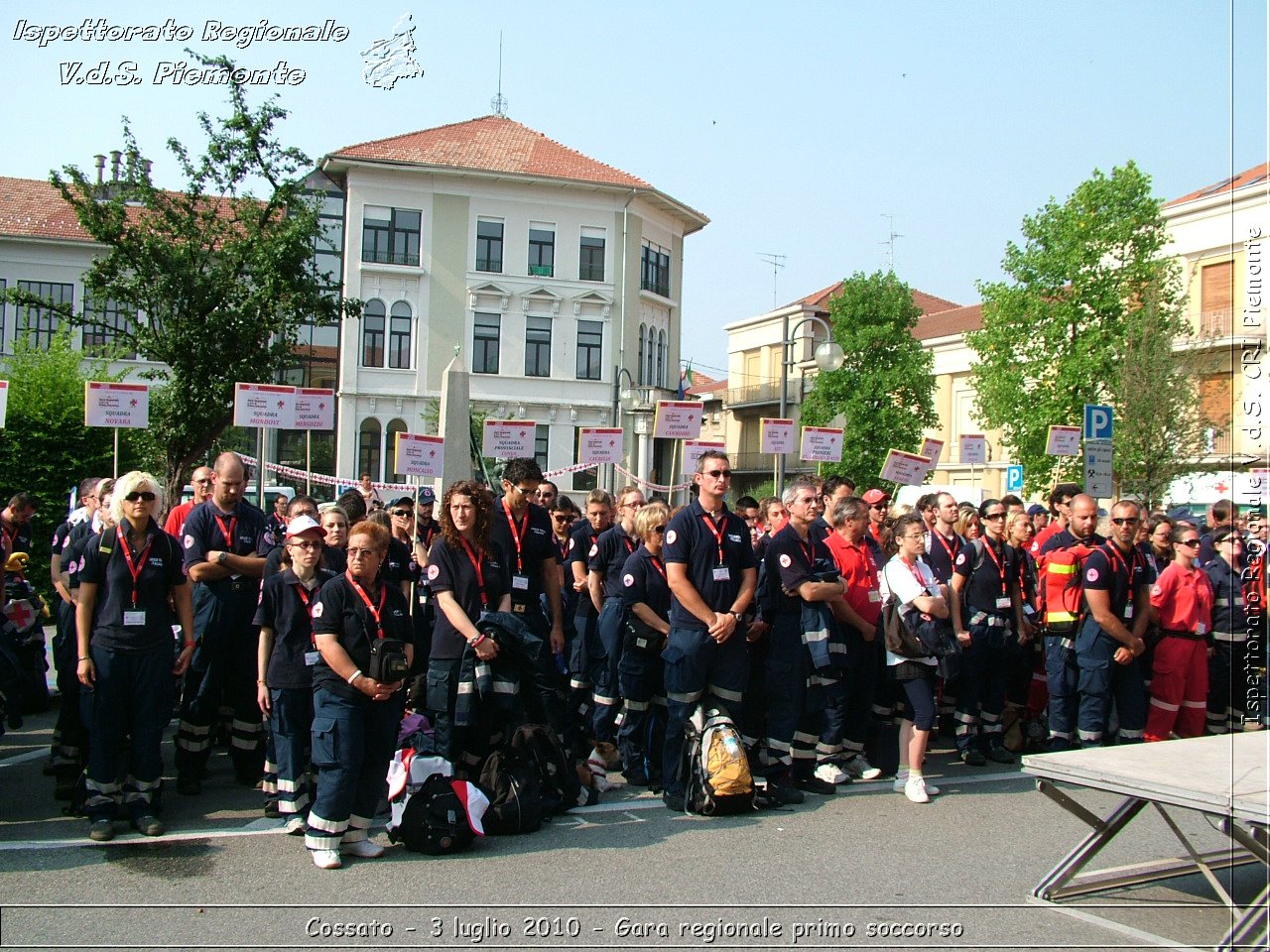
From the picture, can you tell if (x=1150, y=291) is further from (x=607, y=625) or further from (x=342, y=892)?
(x=342, y=892)

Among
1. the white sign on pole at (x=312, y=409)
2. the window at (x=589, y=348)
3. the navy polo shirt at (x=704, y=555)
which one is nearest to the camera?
the navy polo shirt at (x=704, y=555)

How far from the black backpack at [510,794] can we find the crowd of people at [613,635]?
321 millimetres

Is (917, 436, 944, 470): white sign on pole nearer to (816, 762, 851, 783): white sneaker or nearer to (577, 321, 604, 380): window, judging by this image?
(816, 762, 851, 783): white sneaker

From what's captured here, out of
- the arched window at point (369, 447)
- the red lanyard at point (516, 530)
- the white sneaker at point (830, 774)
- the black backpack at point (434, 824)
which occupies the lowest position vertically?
the white sneaker at point (830, 774)

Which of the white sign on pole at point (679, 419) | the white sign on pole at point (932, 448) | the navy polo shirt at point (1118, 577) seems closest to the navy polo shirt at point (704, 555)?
the navy polo shirt at point (1118, 577)

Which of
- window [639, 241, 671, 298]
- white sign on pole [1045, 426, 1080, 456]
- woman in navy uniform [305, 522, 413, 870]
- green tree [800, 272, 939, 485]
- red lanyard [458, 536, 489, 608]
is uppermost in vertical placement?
window [639, 241, 671, 298]

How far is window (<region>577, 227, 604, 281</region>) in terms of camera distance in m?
50.3

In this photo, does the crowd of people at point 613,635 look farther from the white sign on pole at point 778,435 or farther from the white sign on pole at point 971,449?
the white sign on pole at point 971,449

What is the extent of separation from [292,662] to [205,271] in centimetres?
2043

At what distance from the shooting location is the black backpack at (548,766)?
22.3 ft

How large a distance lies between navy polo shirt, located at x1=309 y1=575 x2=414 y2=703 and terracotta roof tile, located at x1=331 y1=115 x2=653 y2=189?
142ft

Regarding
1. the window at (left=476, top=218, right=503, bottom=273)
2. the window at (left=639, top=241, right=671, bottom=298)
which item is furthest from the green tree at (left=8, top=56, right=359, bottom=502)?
the window at (left=639, top=241, right=671, bottom=298)

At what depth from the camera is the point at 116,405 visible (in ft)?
41.3

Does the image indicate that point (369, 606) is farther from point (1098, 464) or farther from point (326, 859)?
point (1098, 464)
